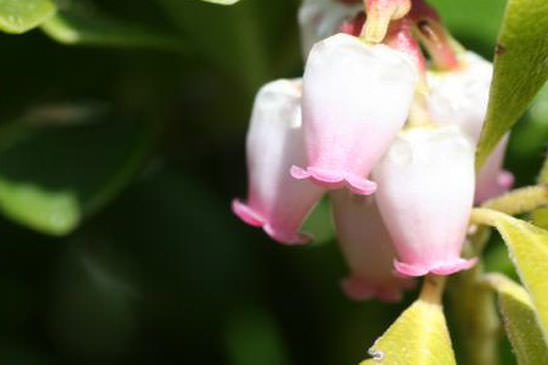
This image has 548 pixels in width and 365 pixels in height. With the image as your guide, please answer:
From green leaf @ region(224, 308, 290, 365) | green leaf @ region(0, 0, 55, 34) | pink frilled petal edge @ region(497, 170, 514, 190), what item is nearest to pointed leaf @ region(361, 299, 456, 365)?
pink frilled petal edge @ region(497, 170, 514, 190)

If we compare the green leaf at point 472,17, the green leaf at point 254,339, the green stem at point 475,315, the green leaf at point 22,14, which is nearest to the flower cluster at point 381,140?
the green stem at point 475,315

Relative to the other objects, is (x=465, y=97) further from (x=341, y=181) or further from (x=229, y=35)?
(x=229, y=35)

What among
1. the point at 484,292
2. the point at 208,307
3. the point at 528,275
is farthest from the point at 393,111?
the point at 208,307

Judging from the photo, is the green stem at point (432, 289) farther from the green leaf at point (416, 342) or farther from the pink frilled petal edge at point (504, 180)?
the pink frilled petal edge at point (504, 180)

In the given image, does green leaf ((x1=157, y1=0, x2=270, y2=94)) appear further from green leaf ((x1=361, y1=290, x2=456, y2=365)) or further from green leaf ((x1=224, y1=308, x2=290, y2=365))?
green leaf ((x1=361, y1=290, x2=456, y2=365))

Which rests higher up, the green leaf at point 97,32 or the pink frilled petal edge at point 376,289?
the green leaf at point 97,32

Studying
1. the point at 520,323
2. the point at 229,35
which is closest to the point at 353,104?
the point at 520,323
